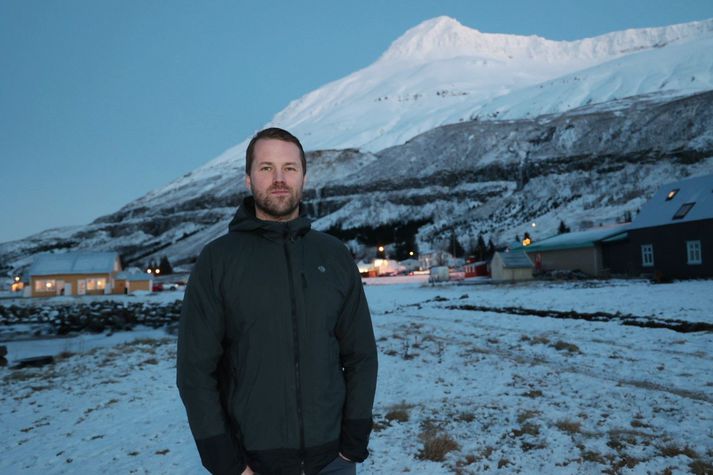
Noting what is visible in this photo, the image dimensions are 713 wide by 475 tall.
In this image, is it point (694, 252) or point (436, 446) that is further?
point (694, 252)

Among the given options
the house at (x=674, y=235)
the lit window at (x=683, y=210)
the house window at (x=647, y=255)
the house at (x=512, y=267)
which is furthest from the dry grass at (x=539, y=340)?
the house at (x=512, y=267)

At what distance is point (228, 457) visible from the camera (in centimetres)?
278

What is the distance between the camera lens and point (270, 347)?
9.50 ft

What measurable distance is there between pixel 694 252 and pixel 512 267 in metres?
15.0

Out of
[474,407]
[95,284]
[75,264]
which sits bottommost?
[474,407]

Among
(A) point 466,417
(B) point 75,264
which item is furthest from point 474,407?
(B) point 75,264

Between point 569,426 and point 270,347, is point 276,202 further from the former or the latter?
point 569,426

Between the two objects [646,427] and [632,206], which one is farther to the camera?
[632,206]

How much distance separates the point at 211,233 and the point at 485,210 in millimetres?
92064

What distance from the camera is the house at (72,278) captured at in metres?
63.8

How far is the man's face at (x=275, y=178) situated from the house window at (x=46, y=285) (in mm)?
71561

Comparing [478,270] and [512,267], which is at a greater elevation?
[512,267]

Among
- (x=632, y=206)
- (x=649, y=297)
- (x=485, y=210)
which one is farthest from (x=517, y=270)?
(x=485, y=210)

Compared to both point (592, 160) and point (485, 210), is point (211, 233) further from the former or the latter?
point (592, 160)
